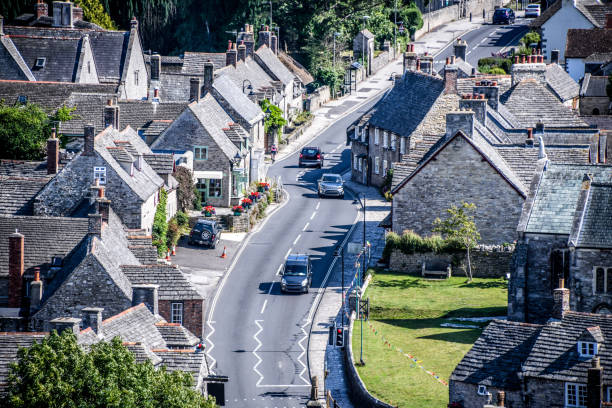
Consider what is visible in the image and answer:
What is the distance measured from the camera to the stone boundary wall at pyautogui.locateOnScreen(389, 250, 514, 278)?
8612cm

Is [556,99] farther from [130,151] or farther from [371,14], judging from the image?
[371,14]

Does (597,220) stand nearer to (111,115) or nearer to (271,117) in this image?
(111,115)

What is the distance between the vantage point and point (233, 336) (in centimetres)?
7712

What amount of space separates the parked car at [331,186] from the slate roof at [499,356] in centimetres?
4654

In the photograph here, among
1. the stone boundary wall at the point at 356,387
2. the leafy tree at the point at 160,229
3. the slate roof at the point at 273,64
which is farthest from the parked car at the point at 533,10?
the stone boundary wall at the point at 356,387

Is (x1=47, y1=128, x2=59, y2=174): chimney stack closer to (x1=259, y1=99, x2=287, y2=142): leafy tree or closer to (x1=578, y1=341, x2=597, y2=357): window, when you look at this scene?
(x1=259, y1=99, x2=287, y2=142): leafy tree

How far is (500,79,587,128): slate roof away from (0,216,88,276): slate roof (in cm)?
4011

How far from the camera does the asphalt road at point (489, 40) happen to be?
16238 centimetres

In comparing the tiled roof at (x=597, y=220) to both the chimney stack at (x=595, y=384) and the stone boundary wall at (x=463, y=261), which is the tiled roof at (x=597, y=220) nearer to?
the chimney stack at (x=595, y=384)

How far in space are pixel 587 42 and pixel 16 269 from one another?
291 ft

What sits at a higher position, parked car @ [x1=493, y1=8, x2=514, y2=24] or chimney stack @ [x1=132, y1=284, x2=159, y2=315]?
parked car @ [x1=493, y1=8, x2=514, y2=24]

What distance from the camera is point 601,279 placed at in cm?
6744

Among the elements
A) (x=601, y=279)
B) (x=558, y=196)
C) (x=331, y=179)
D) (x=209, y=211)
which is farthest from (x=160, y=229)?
(x=601, y=279)

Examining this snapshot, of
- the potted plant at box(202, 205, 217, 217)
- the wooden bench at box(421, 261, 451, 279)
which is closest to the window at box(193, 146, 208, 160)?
the potted plant at box(202, 205, 217, 217)
